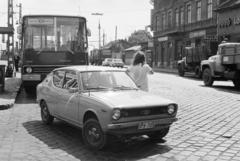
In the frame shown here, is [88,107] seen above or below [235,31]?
below

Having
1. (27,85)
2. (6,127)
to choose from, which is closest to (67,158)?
(6,127)

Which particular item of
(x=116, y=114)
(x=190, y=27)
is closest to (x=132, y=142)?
(x=116, y=114)

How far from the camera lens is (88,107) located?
247 inches

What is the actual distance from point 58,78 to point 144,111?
2786 millimetres

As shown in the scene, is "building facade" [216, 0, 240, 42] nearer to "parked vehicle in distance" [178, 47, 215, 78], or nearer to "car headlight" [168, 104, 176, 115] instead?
"parked vehicle in distance" [178, 47, 215, 78]

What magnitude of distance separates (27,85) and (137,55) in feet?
18.8

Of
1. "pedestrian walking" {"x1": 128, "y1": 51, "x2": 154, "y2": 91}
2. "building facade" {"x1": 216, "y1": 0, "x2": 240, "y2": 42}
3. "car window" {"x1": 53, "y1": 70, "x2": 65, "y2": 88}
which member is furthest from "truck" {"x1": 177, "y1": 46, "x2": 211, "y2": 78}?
"car window" {"x1": 53, "y1": 70, "x2": 65, "y2": 88}

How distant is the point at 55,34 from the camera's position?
42.5 feet

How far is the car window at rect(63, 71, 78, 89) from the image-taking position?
7162mm

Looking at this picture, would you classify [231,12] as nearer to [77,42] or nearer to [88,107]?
[77,42]

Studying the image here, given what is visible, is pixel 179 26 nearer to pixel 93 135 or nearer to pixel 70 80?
pixel 70 80

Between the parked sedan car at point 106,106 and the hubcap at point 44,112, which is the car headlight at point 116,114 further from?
the hubcap at point 44,112

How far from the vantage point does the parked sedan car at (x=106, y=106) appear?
583cm

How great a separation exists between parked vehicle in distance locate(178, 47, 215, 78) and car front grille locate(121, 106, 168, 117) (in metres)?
21.3
